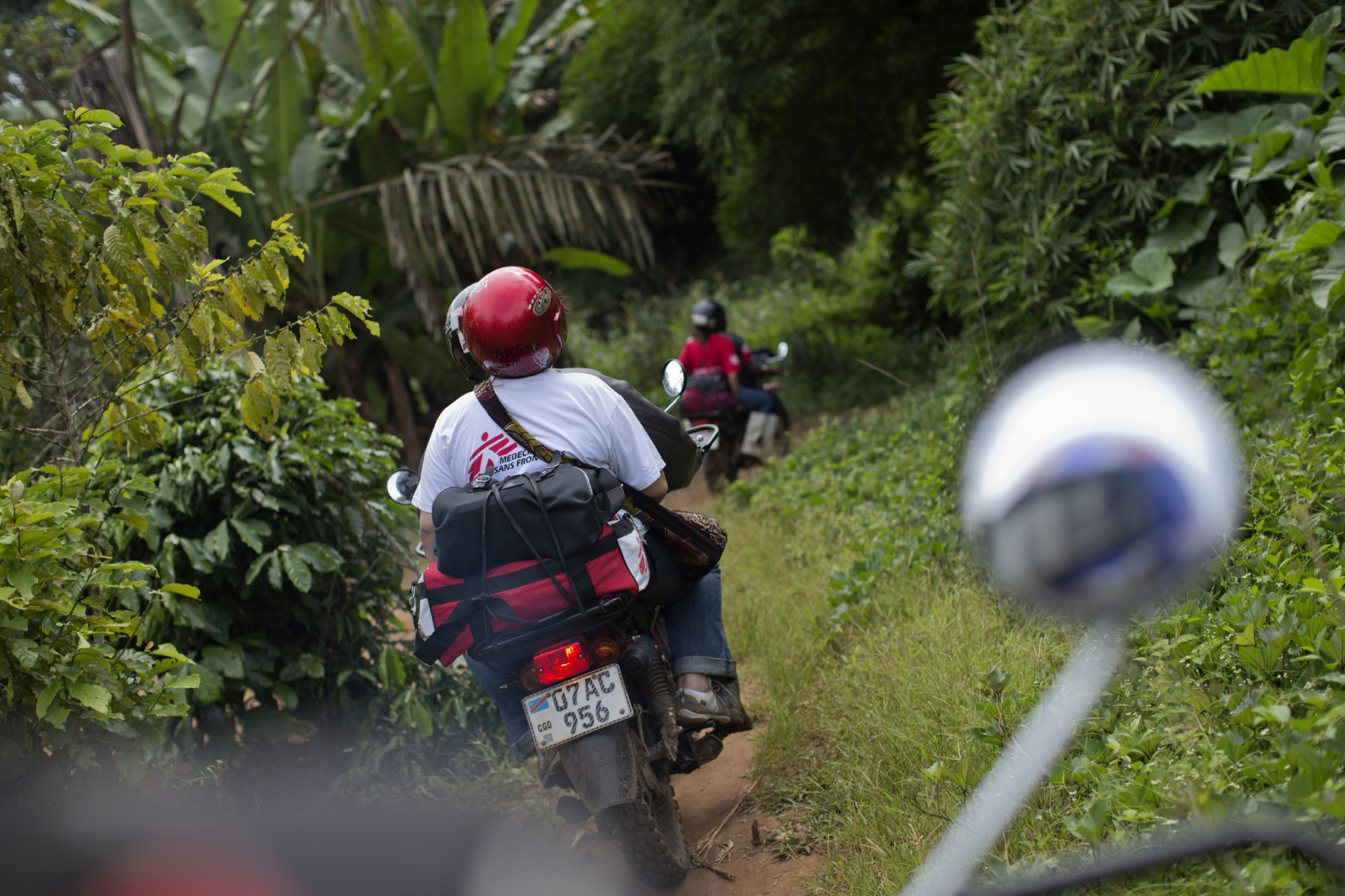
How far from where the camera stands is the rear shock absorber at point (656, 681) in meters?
2.75

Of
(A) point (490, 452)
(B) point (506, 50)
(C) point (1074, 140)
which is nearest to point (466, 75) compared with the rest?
(B) point (506, 50)

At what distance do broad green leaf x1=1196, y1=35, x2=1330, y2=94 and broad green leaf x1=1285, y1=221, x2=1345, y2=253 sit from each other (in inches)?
49.1

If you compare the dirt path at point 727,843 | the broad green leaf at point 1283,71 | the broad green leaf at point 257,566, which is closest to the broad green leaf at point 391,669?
the broad green leaf at point 257,566

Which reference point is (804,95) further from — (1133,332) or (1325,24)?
(1325,24)

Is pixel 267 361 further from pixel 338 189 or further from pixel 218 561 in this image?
pixel 338 189

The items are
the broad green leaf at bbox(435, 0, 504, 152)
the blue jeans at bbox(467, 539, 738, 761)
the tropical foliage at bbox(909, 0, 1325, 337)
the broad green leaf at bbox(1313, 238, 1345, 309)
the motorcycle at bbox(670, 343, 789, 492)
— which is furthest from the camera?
the broad green leaf at bbox(435, 0, 504, 152)

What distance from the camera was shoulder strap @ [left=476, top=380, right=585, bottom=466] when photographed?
2641 millimetres

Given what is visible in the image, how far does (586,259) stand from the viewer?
33.5 feet

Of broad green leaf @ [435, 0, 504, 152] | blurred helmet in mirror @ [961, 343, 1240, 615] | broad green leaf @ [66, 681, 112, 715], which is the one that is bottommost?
broad green leaf @ [66, 681, 112, 715]

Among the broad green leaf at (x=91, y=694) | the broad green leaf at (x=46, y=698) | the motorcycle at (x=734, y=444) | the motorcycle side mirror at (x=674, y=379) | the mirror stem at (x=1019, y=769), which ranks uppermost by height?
the motorcycle side mirror at (x=674, y=379)

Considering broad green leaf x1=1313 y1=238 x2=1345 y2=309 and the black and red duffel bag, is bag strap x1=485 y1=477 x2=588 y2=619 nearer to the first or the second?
the black and red duffel bag

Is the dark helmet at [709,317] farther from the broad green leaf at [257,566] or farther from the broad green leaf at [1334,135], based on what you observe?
the broad green leaf at [257,566]

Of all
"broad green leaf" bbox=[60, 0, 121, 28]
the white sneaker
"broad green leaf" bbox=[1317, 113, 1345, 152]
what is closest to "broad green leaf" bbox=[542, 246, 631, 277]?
"broad green leaf" bbox=[60, 0, 121, 28]

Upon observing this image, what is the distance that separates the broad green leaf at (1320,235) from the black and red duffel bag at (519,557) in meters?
3.27
